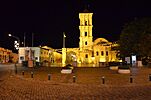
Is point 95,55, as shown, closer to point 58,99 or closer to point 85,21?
point 85,21

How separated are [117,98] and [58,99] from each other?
273cm

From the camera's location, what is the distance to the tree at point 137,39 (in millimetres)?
58344

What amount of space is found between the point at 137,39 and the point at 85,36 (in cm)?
6116

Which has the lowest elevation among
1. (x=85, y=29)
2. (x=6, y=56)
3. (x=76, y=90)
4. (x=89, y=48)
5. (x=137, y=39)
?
(x=76, y=90)

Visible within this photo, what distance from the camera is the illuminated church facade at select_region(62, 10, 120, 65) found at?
12146 cm

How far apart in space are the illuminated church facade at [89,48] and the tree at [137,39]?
163ft

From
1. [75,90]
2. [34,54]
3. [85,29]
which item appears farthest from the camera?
[85,29]

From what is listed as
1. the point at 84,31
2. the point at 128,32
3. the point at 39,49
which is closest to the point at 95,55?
the point at 84,31

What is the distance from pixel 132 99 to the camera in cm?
1420

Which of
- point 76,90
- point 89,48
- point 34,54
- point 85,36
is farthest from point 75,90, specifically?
point 85,36

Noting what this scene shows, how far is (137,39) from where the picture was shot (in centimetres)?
6494

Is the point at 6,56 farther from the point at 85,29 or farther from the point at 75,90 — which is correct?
the point at 75,90

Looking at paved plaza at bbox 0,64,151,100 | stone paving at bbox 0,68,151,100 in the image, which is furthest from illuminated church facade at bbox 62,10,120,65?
stone paving at bbox 0,68,151,100

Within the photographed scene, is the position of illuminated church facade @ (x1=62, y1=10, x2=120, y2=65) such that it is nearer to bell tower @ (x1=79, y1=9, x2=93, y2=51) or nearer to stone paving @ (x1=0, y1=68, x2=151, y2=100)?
bell tower @ (x1=79, y1=9, x2=93, y2=51)
